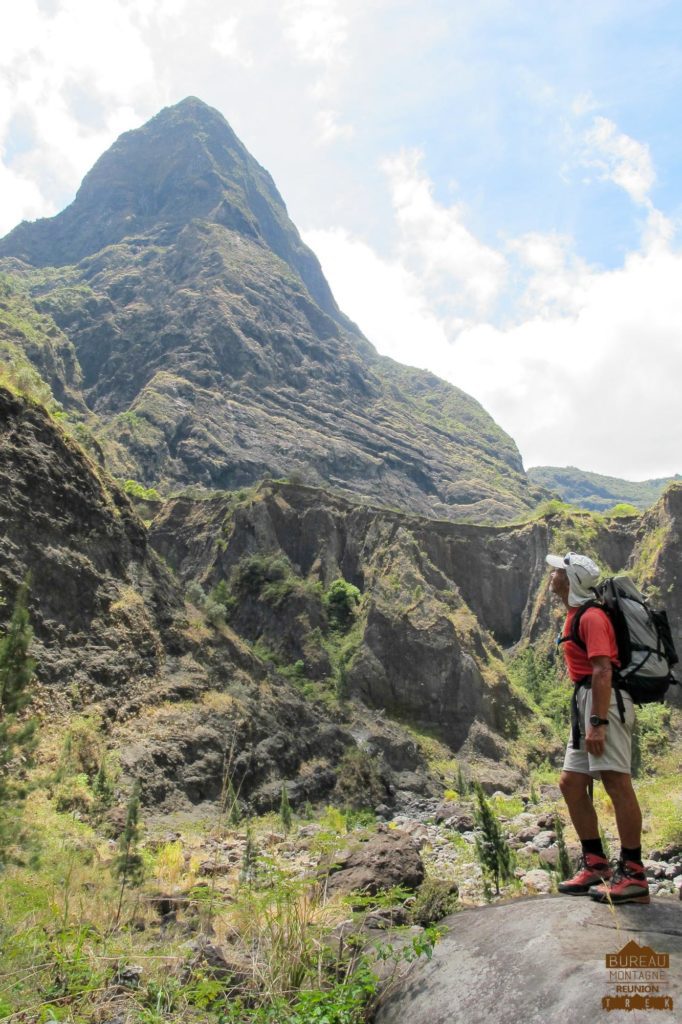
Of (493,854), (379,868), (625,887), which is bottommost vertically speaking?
(493,854)

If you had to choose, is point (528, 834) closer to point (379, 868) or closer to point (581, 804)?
point (379, 868)

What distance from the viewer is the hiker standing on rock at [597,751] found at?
14.5 ft

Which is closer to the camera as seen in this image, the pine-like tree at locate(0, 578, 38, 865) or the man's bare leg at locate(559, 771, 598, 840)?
the man's bare leg at locate(559, 771, 598, 840)

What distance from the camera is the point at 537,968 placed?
Answer: 3.56 m

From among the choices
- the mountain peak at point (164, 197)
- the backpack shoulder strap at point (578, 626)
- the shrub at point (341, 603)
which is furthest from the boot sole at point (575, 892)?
the mountain peak at point (164, 197)

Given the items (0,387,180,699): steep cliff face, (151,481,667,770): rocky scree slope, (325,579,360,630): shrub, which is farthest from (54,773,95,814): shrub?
(325,579,360,630): shrub

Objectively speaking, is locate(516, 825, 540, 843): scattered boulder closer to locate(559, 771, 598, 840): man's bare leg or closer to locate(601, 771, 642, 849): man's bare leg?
locate(559, 771, 598, 840): man's bare leg

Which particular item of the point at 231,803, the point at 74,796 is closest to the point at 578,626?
the point at 231,803

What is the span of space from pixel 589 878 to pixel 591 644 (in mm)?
1722

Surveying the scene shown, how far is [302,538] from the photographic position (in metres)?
50.8

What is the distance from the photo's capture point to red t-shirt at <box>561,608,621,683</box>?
4734 mm

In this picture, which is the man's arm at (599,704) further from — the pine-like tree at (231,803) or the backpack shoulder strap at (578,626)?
the pine-like tree at (231,803)

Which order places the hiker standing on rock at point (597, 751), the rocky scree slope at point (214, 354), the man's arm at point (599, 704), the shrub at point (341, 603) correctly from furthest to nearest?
the rocky scree slope at point (214, 354), the shrub at point (341, 603), the man's arm at point (599, 704), the hiker standing on rock at point (597, 751)

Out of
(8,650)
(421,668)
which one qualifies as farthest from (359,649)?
(8,650)
